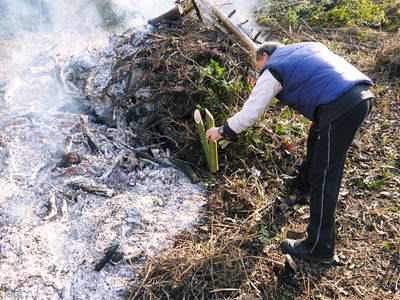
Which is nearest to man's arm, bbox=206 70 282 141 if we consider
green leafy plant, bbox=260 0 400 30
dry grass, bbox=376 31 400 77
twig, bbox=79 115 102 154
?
twig, bbox=79 115 102 154

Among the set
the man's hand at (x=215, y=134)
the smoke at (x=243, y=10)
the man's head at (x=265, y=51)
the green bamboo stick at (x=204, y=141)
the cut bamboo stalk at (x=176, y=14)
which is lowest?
the smoke at (x=243, y=10)

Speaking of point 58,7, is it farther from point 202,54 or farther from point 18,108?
point 202,54

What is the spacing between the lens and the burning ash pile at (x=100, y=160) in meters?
2.91

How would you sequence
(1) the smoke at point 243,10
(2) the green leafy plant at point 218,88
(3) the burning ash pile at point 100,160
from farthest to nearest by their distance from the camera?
1. (1) the smoke at point 243,10
2. (2) the green leafy plant at point 218,88
3. (3) the burning ash pile at point 100,160

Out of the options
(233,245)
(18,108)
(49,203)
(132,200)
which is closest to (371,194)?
(233,245)

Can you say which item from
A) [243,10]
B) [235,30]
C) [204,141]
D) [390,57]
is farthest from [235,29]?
[243,10]

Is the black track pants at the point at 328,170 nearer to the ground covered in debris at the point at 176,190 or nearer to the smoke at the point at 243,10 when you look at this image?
the ground covered in debris at the point at 176,190

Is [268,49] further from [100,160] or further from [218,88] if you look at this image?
[100,160]

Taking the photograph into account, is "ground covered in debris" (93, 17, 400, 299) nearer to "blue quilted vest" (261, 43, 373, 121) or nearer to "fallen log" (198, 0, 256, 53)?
"fallen log" (198, 0, 256, 53)

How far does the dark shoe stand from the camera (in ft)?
9.77

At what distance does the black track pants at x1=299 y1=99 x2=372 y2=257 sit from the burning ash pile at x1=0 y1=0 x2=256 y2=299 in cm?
126

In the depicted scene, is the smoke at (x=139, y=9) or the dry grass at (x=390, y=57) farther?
the smoke at (x=139, y=9)

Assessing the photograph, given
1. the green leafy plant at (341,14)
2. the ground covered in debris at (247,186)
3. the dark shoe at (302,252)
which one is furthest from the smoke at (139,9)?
the dark shoe at (302,252)

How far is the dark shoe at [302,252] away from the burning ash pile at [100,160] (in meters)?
1.01
